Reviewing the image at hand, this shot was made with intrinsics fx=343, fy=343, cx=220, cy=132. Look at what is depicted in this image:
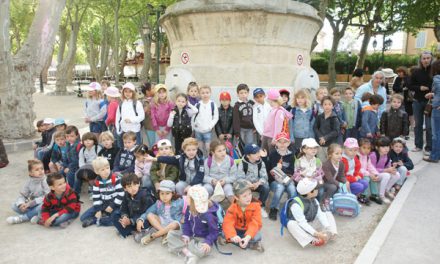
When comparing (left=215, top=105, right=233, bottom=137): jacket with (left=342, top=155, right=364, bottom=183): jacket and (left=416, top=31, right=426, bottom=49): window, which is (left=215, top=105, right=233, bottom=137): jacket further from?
(left=416, top=31, right=426, bottom=49): window

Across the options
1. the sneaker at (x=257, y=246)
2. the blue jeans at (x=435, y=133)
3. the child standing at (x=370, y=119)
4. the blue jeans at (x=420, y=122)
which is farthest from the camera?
the blue jeans at (x=420, y=122)

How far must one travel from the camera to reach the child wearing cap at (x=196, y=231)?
11.4ft

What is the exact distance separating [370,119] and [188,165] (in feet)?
10.9

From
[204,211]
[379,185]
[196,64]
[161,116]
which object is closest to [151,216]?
[204,211]

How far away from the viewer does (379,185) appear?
16.4ft

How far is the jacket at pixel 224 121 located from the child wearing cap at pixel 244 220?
2.05m

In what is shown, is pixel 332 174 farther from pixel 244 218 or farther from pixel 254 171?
pixel 244 218

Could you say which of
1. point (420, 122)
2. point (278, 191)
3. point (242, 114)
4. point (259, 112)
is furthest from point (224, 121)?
point (420, 122)

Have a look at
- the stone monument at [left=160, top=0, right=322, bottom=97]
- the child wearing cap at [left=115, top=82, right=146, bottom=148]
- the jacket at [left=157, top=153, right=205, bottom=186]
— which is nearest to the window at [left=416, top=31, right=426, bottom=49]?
the stone monument at [left=160, top=0, right=322, bottom=97]

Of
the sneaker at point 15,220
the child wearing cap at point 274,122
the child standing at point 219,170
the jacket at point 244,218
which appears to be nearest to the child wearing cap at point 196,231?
the jacket at point 244,218

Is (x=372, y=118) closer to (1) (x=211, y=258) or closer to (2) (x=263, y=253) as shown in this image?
(2) (x=263, y=253)

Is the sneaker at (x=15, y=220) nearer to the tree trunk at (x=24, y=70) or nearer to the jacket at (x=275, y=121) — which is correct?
the jacket at (x=275, y=121)

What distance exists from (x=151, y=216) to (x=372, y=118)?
4.10 m

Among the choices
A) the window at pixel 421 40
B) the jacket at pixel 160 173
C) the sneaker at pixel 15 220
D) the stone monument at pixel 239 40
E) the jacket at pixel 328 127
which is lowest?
the sneaker at pixel 15 220
